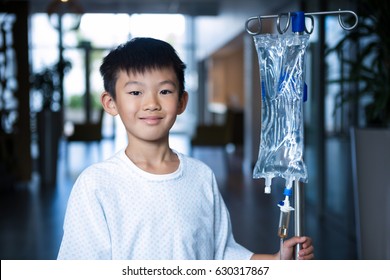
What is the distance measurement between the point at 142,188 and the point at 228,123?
32.3ft

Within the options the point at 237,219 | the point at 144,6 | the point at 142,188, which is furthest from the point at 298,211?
the point at 144,6

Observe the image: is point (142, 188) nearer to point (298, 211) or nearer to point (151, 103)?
point (151, 103)

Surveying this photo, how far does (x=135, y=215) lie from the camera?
145 centimetres

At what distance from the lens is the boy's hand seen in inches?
55.0

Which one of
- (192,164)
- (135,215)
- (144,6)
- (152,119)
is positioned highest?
(144,6)

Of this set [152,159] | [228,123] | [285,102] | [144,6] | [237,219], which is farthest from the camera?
[228,123]

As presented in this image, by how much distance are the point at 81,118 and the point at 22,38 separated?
25.4 ft

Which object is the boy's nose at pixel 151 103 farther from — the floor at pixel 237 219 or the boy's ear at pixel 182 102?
the floor at pixel 237 219
